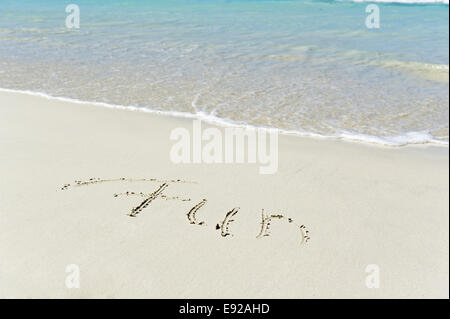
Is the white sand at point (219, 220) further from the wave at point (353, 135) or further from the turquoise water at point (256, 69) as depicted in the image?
the turquoise water at point (256, 69)

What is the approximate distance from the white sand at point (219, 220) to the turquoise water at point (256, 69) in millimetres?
972

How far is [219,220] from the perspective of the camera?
309 cm

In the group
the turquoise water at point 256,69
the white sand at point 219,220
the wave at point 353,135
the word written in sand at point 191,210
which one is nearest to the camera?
the white sand at point 219,220

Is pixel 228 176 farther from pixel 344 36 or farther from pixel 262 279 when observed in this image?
pixel 344 36

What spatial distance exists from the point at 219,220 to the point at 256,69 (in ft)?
16.9

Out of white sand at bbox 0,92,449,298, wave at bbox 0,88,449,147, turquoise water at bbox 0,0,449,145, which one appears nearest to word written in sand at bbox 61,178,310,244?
white sand at bbox 0,92,449,298

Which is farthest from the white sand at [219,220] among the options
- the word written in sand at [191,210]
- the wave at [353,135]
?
the wave at [353,135]

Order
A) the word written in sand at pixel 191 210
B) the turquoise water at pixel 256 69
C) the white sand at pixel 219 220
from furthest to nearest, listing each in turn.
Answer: the turquoise water at pixel 256 69 → the word written in sand at pixel 191 210 → the white sand at pixel 219 220

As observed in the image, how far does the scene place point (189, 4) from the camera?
19.3 m

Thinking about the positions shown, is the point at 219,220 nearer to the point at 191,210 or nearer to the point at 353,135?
the point at 191,210

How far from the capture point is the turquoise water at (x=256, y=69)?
549cm

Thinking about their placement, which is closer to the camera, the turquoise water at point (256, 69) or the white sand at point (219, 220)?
the white sand at point (219, 220)

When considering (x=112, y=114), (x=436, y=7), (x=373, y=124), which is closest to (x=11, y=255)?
(x=112, y=114)
